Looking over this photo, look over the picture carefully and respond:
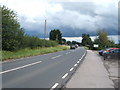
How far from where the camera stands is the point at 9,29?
1062 inches

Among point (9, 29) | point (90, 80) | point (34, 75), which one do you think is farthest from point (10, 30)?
point (90, 80)

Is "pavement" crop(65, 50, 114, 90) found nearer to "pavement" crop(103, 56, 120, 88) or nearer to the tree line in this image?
"pavement" crop(103, 56, 120, 88)

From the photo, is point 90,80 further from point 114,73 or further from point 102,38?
point 102,38

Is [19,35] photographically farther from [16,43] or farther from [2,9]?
[2,9]

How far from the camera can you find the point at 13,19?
2795 centimetres

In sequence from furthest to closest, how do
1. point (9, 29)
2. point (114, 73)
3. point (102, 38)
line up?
point (102, 38), point (9, 29), point (114, 73)

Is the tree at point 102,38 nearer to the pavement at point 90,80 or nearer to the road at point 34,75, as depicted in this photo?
the road at point 34,75

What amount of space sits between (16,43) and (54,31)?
111374mm

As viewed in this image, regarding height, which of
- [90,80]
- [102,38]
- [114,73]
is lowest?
[114,73]

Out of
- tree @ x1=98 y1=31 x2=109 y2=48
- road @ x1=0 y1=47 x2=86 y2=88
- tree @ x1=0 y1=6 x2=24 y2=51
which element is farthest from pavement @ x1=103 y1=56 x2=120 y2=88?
tree @ x1=98 y1=31 x2=109 y2=48

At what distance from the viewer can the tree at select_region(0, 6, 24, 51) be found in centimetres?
2633

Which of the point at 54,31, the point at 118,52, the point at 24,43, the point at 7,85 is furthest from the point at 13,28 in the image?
the point at 54,31

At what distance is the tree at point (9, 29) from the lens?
86.4 ft

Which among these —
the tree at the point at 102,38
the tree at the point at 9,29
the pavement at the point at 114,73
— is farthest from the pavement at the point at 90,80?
the tree at the point at 102,38
